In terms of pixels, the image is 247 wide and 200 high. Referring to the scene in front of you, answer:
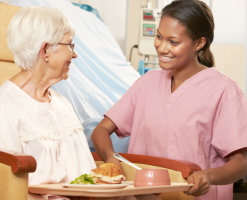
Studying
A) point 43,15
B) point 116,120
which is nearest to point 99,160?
point 116,120

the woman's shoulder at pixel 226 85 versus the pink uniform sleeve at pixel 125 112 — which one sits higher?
the woman's shoulder at pixel 226 85

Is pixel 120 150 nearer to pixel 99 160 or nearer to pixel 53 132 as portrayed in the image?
pixel 99 160

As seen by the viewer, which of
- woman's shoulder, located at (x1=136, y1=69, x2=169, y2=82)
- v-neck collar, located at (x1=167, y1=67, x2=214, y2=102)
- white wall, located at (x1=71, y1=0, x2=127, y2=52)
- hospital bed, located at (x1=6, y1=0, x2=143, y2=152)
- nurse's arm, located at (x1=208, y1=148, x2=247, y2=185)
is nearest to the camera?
nurse's arm, located at (x1=208, y1=148, x2=247, y2=185)

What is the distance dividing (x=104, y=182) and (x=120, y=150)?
1021 mm

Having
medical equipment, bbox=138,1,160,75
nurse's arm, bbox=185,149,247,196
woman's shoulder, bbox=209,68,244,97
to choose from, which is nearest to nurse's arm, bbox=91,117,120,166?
nurse's arm, bbox=185,149,247,196

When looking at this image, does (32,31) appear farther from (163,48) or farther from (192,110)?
(192,110)

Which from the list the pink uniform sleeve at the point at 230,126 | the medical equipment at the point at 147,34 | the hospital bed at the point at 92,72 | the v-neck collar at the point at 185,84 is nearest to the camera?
the pink uniform sleeve at the point at 230,126

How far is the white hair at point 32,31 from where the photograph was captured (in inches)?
56.4

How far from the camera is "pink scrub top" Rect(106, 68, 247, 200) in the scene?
176 centimetres

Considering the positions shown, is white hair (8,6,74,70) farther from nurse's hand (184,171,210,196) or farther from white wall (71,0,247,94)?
white wall (71,0,247,94)

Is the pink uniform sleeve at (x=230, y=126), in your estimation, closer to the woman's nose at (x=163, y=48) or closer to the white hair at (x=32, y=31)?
the woman's nose at (x=163, y=48)

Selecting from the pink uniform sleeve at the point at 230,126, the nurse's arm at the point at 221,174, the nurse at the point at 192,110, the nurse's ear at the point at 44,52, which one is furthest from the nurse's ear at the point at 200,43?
the nurse's ear at the point at 44,52

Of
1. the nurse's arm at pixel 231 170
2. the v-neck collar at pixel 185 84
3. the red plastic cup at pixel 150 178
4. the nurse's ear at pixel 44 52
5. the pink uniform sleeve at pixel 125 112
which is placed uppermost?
the nurse's ear at pixel 44 52

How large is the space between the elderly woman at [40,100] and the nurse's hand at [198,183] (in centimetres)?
35
